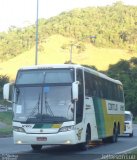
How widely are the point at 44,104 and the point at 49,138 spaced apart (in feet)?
4.17

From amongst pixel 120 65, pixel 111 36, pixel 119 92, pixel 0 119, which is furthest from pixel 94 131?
pixel 111 36

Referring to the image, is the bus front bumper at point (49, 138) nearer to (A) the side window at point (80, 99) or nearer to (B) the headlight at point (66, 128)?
(B) the headlight at point (66, 128)

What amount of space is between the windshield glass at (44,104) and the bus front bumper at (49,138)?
505 millimetres

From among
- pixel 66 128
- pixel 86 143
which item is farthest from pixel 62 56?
pixel 66 128

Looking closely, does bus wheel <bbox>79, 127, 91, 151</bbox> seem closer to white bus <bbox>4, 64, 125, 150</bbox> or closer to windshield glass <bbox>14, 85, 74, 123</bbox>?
white bus <bbox>4, 64, 125, 150</bbox>

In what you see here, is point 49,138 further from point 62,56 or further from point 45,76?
point 62,56

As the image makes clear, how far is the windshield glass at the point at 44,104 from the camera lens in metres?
19.3

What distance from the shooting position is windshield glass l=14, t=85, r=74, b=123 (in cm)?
1933

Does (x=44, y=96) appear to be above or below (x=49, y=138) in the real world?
above

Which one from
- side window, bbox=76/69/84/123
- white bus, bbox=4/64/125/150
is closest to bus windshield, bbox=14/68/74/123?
white bus, bbox=4/64/125/150

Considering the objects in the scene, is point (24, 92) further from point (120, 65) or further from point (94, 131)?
point (120, 65)

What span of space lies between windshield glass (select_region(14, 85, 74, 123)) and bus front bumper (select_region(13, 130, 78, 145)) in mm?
505

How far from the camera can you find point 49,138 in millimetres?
19078

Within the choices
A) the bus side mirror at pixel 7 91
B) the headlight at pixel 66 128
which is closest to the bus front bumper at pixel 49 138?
the headlight at pixel 66 128
